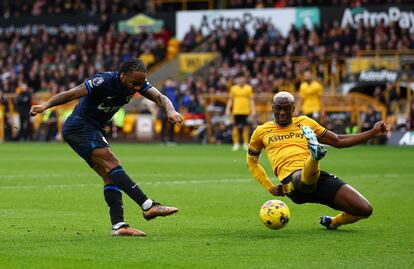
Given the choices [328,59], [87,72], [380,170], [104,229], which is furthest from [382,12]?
[104,229]

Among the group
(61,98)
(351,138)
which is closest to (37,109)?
(61,98)

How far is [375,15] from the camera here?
42.1 meters

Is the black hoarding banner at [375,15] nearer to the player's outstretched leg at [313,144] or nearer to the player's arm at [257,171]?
the player's arm at [257,171]

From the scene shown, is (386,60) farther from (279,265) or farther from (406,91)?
(279,265)

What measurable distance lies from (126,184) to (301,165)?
6.55ft

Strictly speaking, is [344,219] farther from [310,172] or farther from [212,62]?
[212,62]

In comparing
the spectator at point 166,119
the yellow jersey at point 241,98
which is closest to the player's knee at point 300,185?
the yellow jersey at point 241,98

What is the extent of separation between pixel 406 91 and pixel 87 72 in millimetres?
15023

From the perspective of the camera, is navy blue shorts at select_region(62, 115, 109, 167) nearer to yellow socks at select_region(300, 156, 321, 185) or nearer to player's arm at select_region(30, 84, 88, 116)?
player's arm at select_region(30, 84, 88, 116)

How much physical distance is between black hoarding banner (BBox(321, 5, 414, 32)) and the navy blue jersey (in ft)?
104

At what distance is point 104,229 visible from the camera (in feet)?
37.3

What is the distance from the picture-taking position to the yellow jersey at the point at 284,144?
11508mm

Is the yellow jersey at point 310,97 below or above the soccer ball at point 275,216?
below

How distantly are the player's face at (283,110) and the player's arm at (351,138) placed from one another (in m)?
0.44
